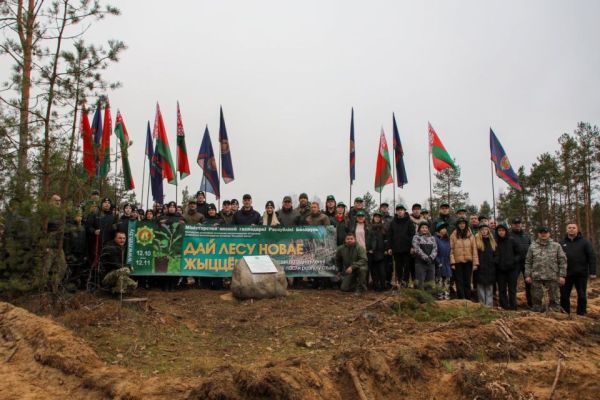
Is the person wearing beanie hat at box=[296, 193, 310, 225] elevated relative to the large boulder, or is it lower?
elevated

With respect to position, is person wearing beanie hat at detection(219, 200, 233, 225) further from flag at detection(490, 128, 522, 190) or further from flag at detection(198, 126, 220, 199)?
flag at detection(490, 128, 522, 190)

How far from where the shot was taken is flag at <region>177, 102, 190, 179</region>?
1538 cm

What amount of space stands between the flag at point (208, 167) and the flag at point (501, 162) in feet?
30.3

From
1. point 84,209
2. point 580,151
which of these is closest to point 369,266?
point 84,209

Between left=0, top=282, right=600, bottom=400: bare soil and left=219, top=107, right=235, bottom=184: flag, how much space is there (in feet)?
23.7

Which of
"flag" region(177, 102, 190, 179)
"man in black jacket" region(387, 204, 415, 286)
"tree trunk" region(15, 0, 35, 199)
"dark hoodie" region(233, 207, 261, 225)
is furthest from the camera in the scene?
"flag" region(177, 102, 190, 179)

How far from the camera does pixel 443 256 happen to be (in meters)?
10.4

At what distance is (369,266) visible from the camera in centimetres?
1118

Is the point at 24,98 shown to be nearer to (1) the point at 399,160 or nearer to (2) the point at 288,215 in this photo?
(2) the point at 288,215

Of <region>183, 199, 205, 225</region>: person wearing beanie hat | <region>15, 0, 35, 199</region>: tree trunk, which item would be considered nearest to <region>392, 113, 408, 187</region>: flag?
<region>183, 199, 205, 225</region>: person wearing beanie hat

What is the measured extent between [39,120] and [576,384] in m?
9.48

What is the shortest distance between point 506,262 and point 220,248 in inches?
253

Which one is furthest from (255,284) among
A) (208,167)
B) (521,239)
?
(208,167)

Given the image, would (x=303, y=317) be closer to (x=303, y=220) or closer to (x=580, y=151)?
(x=303, y=220)
